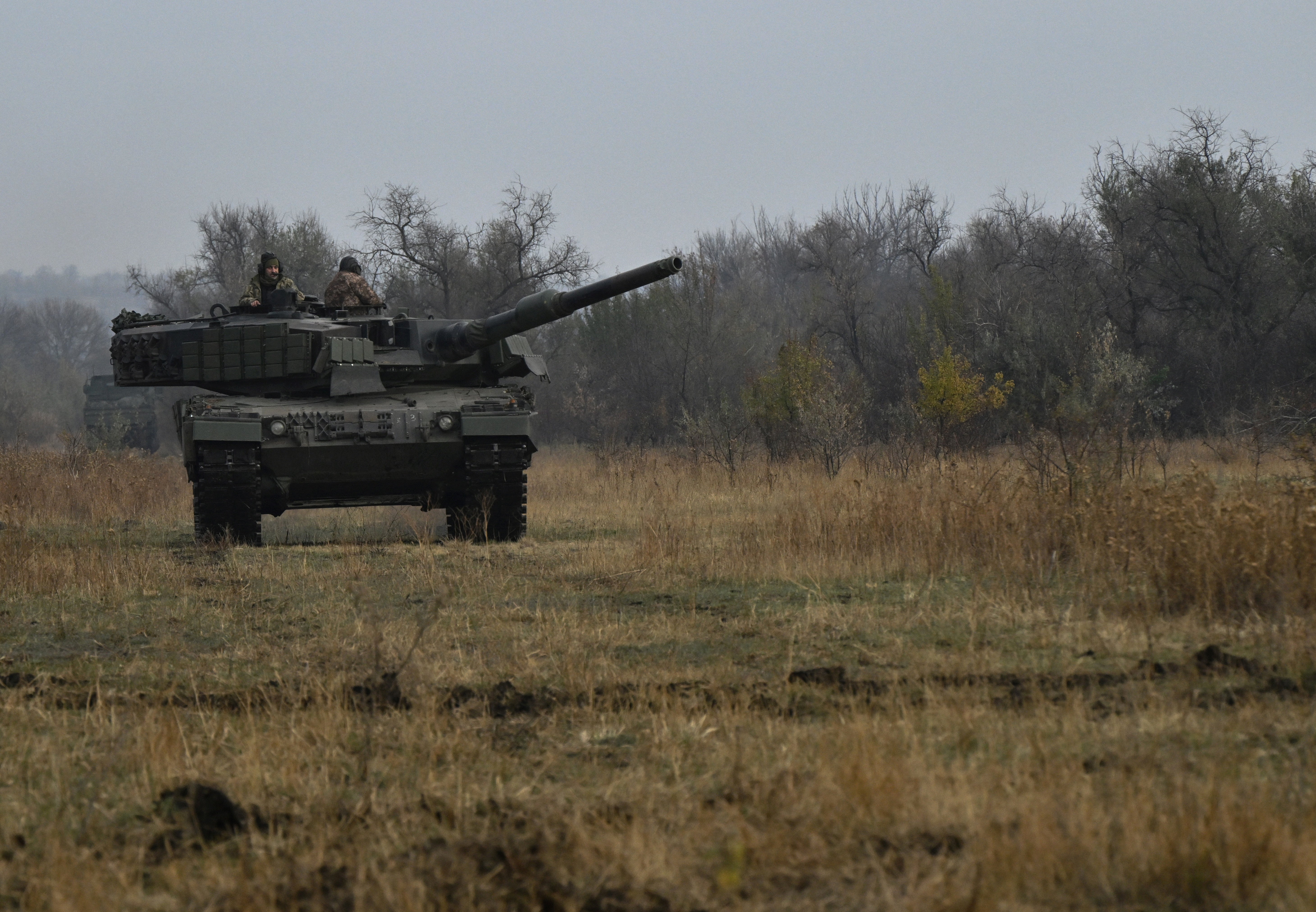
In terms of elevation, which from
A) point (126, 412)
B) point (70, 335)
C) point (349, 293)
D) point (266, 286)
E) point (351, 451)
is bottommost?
point (351, 451)

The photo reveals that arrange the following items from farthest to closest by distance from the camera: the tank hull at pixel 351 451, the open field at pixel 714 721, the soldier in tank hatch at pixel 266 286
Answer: the soldier in tank hatch at pixel 266 286 → the tank hull at pixel 351 451 → the open field at pixel 714 721

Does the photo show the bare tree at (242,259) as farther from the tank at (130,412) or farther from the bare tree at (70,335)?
the bare tree at (70,335)

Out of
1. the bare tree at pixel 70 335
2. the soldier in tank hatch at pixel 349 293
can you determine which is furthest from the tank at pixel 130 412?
the bare tree at pixel 70 335

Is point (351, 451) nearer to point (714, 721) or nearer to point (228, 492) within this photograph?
point (228, 492)

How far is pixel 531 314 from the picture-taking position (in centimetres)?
1238

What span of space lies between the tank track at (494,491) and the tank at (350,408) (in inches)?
0.5

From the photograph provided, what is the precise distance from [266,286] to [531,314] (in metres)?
3.26

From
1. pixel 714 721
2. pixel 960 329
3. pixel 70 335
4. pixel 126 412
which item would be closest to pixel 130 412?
pixel 126 412

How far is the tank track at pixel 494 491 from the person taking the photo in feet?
39.7

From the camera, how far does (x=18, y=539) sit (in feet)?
36.3

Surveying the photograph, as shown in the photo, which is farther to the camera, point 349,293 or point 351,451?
point 349,293

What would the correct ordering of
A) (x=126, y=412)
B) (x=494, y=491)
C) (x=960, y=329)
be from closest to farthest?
(x=494, y=491) < (x=960, y=329) < (x=126, y=412)

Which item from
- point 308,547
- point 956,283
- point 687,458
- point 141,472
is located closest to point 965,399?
point 687,458

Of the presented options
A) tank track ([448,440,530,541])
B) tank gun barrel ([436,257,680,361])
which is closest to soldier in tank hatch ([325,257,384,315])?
tank gun barrel ([436,257,680,361])
